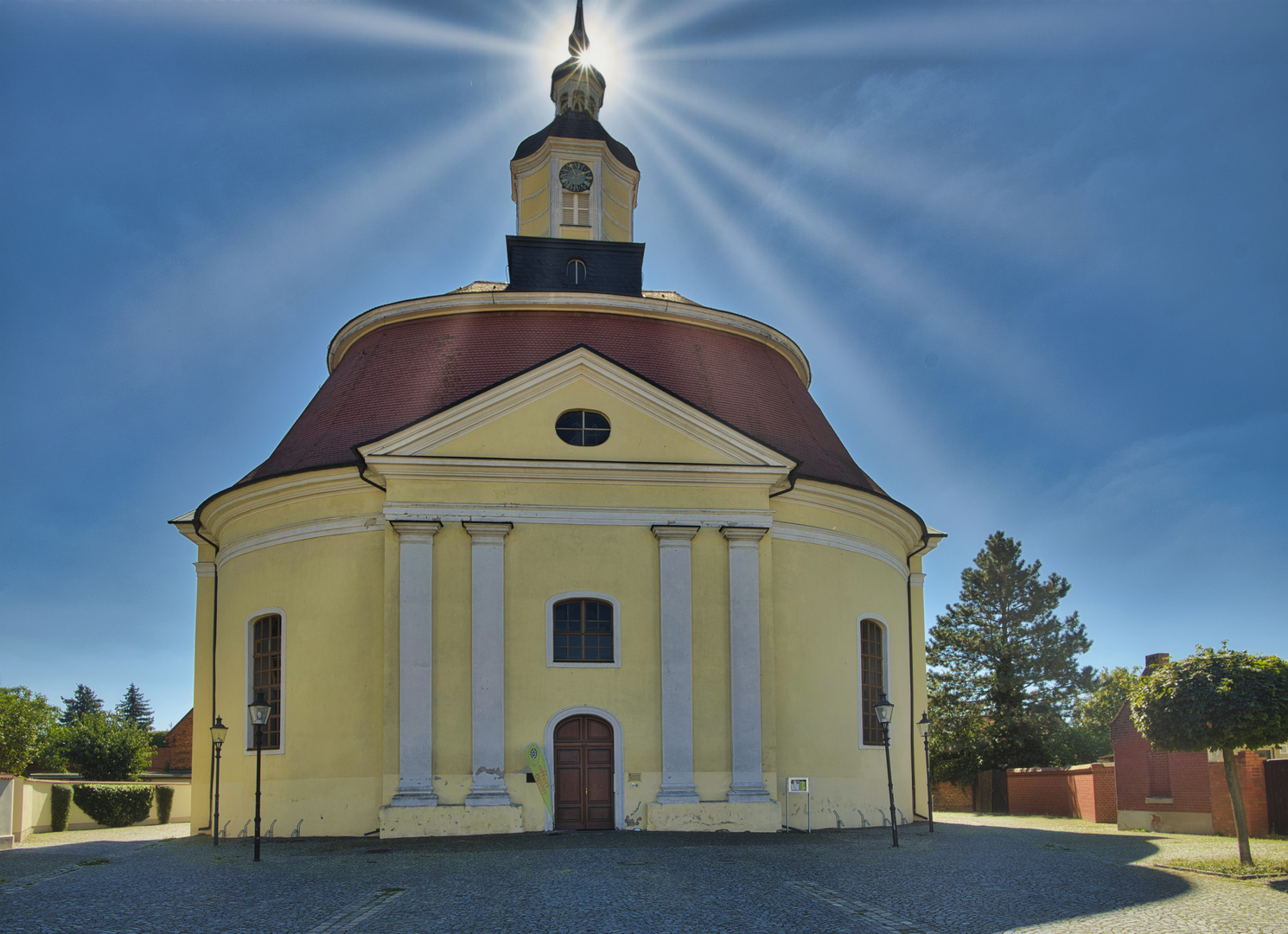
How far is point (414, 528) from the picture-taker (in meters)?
20.8

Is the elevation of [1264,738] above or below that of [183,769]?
above

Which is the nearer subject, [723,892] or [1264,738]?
[723,892]

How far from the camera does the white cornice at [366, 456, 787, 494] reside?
20969mm

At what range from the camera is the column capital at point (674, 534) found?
21.5 meters

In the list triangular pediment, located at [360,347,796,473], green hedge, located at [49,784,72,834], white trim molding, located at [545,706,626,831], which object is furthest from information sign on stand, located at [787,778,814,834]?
green hedge, located at [49,784,72,834]

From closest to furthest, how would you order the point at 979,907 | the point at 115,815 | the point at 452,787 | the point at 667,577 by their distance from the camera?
1. the point at 979,907
2. the point at 452,787
3. the point at 667,577
4. the point at 115,815

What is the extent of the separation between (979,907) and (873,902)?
1.16m

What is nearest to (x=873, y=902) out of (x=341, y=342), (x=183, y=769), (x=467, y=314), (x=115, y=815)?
(x=467, y=314)

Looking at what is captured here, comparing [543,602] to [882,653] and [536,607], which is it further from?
[882,653]

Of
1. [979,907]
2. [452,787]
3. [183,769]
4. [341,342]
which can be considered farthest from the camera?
[183,769]

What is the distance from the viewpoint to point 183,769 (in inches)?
2025

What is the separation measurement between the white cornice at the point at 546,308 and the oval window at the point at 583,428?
13.0 feet

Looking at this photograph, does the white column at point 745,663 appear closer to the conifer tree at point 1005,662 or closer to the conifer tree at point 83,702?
the conifer tree at point 1005,662

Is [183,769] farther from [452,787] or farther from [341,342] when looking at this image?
[452,787]
